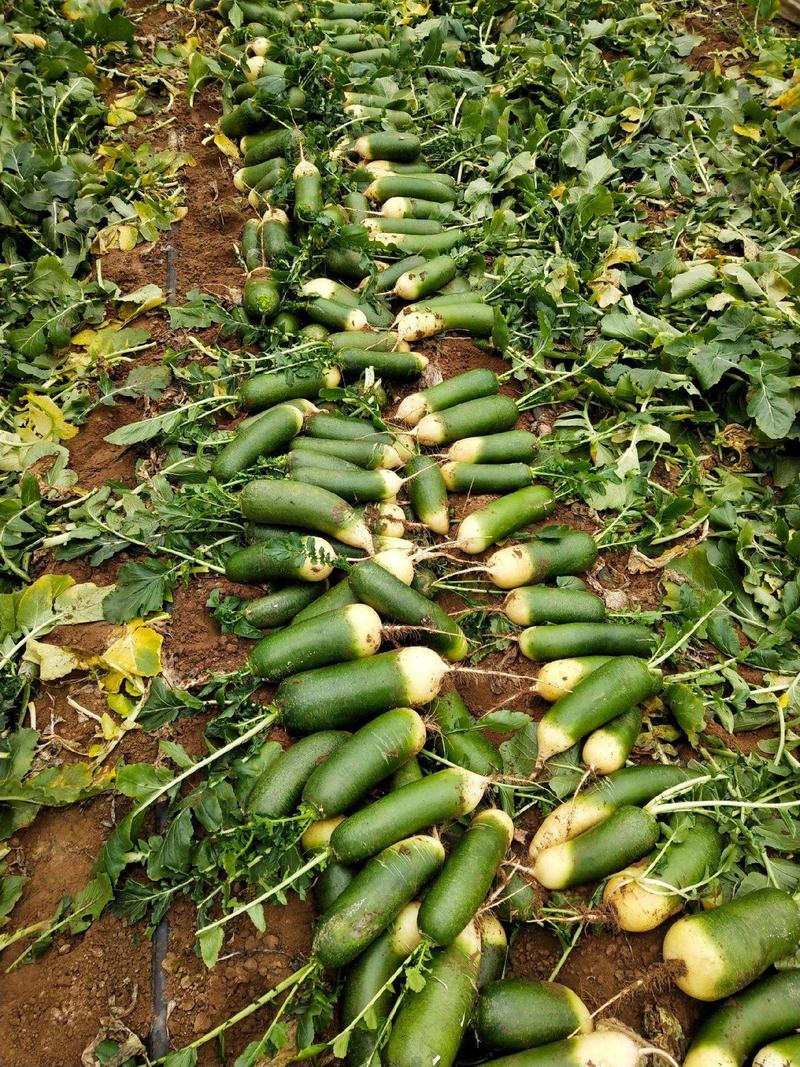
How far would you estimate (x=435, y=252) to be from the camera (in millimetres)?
Answer: 5773

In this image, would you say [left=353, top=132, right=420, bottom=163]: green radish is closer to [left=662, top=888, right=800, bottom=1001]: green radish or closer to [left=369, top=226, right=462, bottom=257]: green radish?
[left=369, top=226, right=462, bottom=257]: green radish

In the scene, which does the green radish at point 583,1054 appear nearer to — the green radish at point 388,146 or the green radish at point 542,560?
the green radish at point 542,560

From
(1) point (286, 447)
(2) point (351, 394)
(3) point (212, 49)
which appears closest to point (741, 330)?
(2) point (351, 394)

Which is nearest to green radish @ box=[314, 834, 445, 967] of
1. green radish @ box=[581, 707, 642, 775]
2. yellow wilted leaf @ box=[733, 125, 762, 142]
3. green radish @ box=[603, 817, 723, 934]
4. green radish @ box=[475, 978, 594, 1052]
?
green radish @ box=[475, 978, 594, 1052]

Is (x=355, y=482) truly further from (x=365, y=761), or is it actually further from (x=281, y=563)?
(x=365, y=761)

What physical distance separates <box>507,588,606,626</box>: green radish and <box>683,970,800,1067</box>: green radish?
5.93 ft

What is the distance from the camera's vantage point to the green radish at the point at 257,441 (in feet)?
13.5

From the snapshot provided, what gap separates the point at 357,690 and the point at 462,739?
0.58 metres

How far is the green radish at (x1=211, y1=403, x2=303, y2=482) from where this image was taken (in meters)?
4.12

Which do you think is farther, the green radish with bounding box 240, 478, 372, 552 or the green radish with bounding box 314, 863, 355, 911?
the green radish with bounding box 240, 478, 372, 552

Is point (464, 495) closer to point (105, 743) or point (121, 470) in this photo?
point (121, 470)

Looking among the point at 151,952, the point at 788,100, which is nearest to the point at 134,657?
the point at 151,952

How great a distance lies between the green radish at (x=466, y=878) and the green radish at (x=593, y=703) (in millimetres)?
490

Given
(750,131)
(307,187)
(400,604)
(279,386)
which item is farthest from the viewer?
(750,131)
